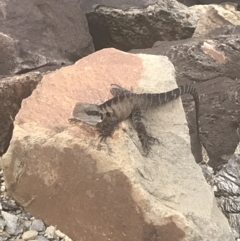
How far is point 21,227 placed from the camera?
3.47 meters

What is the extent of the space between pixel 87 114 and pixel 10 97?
803 mm

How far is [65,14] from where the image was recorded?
Answer: 5297mm

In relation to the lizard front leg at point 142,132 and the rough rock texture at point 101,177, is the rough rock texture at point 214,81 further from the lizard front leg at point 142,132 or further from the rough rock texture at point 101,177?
the lizard front leg at point 142,132

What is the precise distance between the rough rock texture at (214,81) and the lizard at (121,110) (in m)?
0.66

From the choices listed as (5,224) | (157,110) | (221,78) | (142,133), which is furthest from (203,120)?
(5,224)

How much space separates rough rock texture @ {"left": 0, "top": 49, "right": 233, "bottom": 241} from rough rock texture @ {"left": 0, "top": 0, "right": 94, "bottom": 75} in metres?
0.77

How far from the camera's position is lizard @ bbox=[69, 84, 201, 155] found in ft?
11.6

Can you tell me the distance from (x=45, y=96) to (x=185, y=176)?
1.11 meters

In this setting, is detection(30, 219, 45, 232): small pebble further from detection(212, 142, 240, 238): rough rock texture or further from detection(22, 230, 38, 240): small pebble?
detection(212, 142, 240, 238): rough rock texture

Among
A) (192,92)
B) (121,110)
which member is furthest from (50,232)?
(192,92)

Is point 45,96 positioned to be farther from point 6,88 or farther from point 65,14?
point 65,14

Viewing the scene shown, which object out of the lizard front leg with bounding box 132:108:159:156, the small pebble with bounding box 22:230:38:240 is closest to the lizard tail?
the lizard front leg with bounding box 132:108:159:156

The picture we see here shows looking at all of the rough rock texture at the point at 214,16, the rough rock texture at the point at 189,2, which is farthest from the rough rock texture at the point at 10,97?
the rough rock texture at the point at 189,2

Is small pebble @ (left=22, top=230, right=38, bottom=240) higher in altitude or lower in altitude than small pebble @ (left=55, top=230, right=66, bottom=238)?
higher
